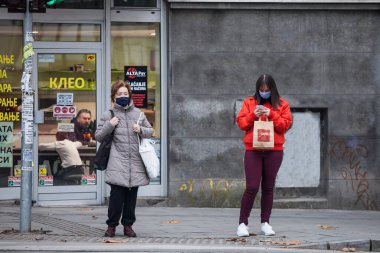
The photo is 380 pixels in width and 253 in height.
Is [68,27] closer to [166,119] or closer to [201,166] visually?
[166,119]

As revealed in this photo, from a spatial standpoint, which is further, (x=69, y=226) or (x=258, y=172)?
(x=69, y=226)

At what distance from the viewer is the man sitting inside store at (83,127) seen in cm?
1395

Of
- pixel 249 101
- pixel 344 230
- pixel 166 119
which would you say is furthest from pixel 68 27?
pixel 344 230

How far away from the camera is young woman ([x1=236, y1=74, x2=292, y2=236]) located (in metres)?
10.4

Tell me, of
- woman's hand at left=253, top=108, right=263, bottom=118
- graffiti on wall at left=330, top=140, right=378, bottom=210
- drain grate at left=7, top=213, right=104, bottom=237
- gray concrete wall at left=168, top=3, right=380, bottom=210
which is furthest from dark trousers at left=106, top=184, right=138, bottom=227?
graffiti on wall at left=330, top=140, right=378, bottom=210

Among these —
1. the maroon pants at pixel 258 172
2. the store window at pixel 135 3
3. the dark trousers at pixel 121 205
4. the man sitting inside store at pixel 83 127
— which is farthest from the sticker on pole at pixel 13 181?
the maroon pants at pixel 258 172

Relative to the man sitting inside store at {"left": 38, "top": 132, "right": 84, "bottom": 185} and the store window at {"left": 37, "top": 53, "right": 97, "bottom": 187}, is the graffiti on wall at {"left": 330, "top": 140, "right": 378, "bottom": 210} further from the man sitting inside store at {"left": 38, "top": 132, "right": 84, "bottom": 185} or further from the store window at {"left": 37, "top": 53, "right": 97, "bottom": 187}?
the man sitting inside store at {"left": 38, "top": 132, "right": 84, "bottom": 185}

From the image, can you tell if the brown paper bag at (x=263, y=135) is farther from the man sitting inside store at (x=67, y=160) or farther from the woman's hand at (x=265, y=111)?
the man sitting inside store at (x=67, y=160)

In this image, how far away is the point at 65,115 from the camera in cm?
1390

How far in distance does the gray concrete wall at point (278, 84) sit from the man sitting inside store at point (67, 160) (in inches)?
58.4

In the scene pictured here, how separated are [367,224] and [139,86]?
423 cm

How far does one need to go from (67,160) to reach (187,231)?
3.66 m

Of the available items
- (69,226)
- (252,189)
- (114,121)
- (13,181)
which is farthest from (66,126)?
(252,189)

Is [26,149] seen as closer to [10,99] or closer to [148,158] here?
[148,158]
